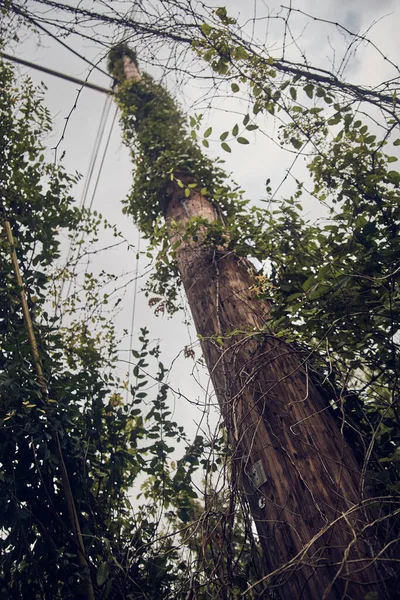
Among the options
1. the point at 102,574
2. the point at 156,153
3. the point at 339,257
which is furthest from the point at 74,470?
the point at 156,153

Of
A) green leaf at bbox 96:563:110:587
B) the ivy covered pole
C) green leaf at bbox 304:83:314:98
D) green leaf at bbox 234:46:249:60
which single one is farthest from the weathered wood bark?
green leaf at bbox 234:46:249:60

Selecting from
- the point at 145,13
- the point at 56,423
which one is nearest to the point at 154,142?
the point at 145,13

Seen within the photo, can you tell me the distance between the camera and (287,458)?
177 centimetres

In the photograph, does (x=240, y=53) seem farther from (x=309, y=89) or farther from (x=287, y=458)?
(x=287, y=458)

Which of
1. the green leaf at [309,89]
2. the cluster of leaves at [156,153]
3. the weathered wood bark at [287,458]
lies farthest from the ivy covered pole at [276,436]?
the green leaf at [309,89]

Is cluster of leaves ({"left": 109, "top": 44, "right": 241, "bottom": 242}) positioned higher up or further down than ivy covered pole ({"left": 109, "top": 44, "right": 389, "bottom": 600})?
higher up

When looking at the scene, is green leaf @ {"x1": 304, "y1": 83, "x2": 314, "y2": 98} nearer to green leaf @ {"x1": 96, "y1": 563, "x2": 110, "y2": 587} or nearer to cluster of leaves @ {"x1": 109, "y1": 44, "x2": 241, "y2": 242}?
cluster of leaves @ {"x1": 109, "y1": 44, "x2": 241, "y2": 242}

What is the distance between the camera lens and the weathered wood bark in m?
1.44

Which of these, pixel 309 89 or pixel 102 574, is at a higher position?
pixel 309 89

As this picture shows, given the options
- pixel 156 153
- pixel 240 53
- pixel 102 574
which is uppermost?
pixel 156 153

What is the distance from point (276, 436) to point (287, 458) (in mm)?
97

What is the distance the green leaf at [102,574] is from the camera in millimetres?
1715

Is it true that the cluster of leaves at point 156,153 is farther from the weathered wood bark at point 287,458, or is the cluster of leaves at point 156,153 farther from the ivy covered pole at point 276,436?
the weathered wood bark at point 287,458

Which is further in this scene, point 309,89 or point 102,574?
point 309,89
